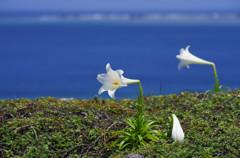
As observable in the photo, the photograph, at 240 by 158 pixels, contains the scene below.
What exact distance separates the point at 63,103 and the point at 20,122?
831 mm

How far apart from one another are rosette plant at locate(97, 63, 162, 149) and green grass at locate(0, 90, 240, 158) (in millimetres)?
89

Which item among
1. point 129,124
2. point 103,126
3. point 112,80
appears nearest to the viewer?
point 112,80

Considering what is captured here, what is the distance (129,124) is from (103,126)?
468 mm

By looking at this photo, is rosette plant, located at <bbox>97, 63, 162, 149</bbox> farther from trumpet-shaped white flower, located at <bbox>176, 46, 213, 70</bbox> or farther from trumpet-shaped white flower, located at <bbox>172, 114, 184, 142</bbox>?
trumpet-shaped white flower, located at <bbox>176, 46, 213, 70</bbox>

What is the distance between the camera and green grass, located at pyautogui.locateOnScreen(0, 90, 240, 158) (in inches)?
133

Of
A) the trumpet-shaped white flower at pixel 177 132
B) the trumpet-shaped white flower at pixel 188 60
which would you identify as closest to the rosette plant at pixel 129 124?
the trumpet-shaped white flower at pixel 177 132

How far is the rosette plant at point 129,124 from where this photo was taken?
11.1 feet

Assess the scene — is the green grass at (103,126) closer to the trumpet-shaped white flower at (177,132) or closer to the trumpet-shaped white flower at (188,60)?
the trumpet-shaped white flower at (177,132)

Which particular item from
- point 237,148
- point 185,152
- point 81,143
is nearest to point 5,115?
point 81,143

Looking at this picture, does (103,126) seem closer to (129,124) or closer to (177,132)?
(129,124)

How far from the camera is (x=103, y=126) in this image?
3.92 m

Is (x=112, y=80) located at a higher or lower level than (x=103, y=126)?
higher

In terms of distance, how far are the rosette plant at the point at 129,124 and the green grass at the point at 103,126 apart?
0.29 ft

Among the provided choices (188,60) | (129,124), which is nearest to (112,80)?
(129,124)
